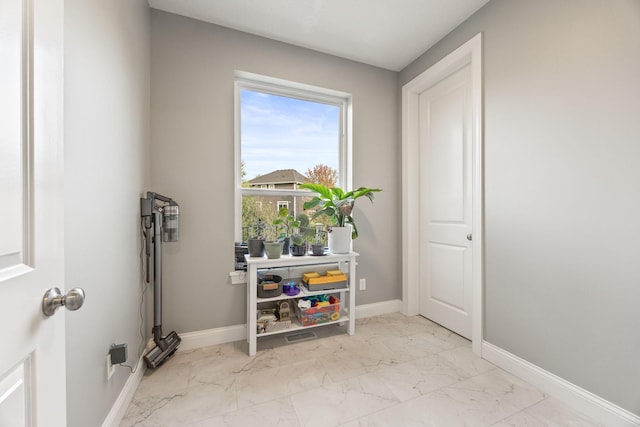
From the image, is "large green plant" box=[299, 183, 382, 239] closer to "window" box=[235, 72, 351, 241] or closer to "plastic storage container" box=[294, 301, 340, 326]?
"window" box=[235, 72, 351, 241]

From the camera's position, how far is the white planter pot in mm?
2217

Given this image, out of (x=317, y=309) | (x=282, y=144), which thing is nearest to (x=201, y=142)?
(x=282, y=144)

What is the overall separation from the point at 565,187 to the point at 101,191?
7.73 feet

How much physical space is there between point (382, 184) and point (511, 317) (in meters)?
1.50

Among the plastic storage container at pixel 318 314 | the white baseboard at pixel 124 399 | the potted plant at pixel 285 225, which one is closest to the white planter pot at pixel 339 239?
the potted plant at pixel 285 225

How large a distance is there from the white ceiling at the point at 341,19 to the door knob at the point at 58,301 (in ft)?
6.80

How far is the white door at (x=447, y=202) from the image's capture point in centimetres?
215

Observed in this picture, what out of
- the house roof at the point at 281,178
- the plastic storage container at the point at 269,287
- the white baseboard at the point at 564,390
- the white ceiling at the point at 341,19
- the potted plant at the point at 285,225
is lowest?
the white baseboard at the point at 564,390

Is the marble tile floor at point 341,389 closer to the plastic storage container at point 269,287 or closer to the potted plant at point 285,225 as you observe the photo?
the plastic storage container at point 269,287

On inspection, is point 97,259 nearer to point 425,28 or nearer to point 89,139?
point 89,139

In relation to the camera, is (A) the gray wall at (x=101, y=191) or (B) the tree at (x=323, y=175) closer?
(A) the gray wall at (x=101, y=191)

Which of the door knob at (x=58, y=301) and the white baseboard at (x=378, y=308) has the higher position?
the door knob at (x=58, y=301)

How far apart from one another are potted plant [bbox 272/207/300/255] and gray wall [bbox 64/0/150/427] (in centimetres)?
95

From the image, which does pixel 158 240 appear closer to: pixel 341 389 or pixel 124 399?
pixel 124 399
